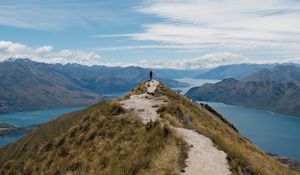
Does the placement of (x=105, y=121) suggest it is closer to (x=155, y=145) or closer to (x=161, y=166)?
(x=155, y=145)

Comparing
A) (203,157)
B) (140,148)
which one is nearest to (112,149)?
(140,148)

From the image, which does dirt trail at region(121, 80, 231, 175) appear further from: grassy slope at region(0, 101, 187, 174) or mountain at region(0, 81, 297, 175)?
grassy slope at region(0, 101, 187, 174)

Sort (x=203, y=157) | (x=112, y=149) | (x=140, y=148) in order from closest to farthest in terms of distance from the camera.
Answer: (x=203, y=157)
(x=140, y=148)
(x=112, y=149)

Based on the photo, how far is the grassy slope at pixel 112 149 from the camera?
85.5 ft

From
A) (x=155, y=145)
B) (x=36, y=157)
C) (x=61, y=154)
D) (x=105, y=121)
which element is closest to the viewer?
(x=155, y=145)

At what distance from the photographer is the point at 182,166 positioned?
80.3 ft

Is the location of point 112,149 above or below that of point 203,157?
below

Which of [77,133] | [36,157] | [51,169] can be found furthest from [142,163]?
[36,157]

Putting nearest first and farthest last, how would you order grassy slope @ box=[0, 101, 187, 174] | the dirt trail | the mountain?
the dirt trail, the mountain, grassy slope @ box=[0, 101, 187, 174]

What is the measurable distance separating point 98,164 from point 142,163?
6.27 m

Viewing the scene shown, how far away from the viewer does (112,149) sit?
32531 millimetres

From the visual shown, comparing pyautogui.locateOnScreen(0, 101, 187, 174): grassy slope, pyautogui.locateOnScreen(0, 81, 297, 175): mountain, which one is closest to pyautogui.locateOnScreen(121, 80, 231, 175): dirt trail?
pyautogui.locateOnScreen(0, 81, 297, 175): mountain

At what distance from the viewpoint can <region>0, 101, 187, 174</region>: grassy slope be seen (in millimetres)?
26062

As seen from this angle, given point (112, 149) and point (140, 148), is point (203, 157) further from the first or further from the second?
point (112, 149)
